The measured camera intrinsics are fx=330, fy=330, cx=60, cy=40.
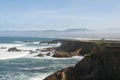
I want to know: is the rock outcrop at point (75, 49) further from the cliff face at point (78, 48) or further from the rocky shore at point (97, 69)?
the rocky shore at point (97, 69)

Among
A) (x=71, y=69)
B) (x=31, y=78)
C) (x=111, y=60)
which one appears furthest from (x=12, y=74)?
(x=111, y=60)

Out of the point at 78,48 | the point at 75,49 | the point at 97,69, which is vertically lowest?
the point at 97,69

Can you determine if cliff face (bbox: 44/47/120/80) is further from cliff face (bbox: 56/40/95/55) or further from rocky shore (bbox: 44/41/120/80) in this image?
cliff face (bbox: 56/40/95/55)

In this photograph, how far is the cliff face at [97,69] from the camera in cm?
3831

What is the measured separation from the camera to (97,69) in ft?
131

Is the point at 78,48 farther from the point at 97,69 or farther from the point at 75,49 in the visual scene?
the point at 97,69

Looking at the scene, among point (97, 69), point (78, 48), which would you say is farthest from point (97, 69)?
point (78, 48)

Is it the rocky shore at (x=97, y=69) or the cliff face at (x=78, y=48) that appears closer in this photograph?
the rocky shore at (x=97, y=69)

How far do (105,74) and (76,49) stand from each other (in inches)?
1937

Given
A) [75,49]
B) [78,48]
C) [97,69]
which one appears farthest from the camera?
[78,48]

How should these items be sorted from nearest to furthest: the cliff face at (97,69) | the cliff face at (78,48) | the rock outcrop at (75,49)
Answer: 1. the cliff face at (97,69)
2. the rock outcrop at (75,49)
3. the cliff face at (78,48)

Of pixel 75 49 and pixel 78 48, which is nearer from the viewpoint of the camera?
pixel 75 49

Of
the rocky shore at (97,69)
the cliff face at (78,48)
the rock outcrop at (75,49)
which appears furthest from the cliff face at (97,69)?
the cliff face at (78,48)

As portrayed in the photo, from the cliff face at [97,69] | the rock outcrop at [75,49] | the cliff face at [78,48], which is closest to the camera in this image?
the cliff face at [97,69]
